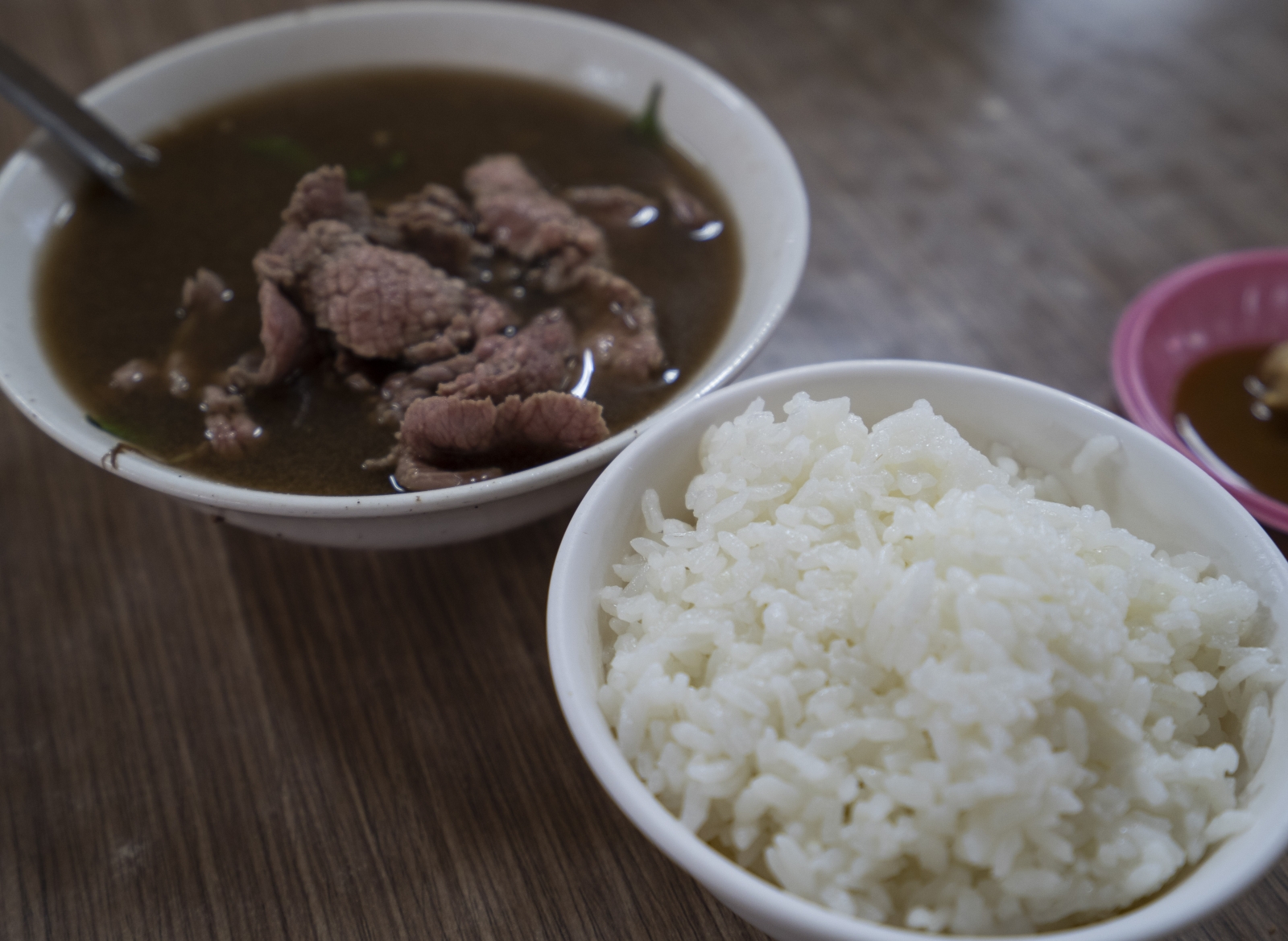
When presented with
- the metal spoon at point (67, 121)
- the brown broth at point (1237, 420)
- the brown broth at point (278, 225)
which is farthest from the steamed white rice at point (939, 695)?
the metal spoon at point (67, 121)

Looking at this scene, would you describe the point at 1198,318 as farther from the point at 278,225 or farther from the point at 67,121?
the point at 67,121

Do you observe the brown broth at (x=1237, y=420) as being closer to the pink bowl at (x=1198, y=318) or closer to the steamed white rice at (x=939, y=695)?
the pink bowl at (x=1198, y=318)

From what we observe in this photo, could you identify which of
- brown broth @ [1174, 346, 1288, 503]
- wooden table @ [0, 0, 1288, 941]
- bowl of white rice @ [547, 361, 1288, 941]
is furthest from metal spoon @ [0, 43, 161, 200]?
brown broth @ [1174, 346, 1288, 503]

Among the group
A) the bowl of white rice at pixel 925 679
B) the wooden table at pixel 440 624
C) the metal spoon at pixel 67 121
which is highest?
the metal spoon at pixel 67 121

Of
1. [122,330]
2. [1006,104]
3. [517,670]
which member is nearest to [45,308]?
[122,330]

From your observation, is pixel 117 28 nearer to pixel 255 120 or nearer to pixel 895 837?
pixel 255 120

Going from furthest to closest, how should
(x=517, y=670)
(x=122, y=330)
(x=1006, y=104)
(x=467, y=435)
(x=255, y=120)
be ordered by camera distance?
1. (x=1006, y=104)
2. (x=255, y=120)
3. (x=122, y=330)
4. (x=517, y=670)
5. (x=467, y=435)

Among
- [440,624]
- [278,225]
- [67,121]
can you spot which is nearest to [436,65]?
[278,225]
